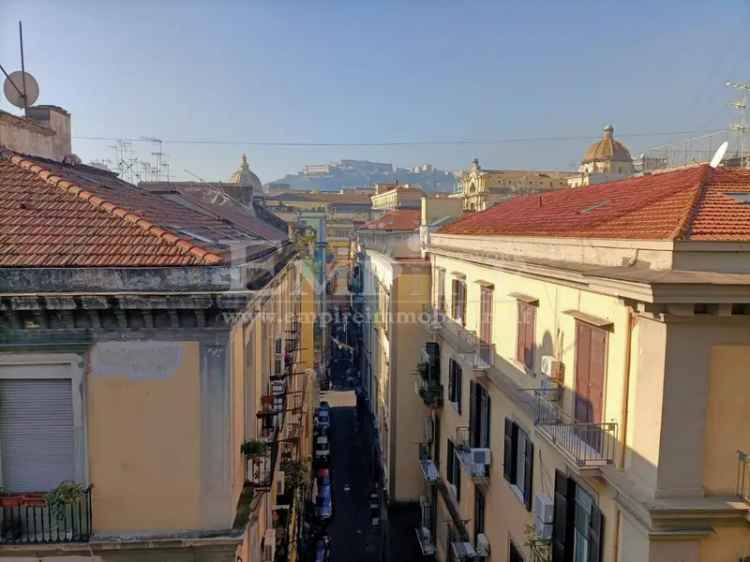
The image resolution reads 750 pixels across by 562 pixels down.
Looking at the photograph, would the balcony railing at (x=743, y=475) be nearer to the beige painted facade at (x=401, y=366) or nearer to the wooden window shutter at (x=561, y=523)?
the wooden window shutter at (x=561, y=523)

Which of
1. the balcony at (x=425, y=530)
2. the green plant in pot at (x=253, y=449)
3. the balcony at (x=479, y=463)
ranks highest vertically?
the green plant in pot at (x=253, y=449)

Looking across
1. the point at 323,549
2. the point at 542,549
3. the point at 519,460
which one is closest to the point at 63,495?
the point at 542,549

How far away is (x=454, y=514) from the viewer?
1781cm

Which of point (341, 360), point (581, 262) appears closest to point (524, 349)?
point (581, 262)

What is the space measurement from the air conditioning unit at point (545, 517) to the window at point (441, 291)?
10104 millimetres

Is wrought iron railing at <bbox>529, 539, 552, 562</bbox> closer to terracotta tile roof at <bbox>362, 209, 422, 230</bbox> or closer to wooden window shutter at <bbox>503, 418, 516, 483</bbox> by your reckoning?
wooden window shutter at <bbox>503, 418, 516, 483</bbox>

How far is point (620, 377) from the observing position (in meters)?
8.12

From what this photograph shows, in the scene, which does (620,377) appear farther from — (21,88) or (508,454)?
(21,88)

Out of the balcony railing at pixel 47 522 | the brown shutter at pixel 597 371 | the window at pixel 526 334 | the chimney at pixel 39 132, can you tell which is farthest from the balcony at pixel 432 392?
the balcony railing at pixel 47 522

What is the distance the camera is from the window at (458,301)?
17.4 meters

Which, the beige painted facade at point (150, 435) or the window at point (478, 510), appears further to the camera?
the window at point (478, 510)

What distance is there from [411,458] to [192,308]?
18372 millimetres

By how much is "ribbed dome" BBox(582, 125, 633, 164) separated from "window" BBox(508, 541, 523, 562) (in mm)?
40641

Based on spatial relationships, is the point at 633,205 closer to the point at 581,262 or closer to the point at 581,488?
the point at 581,262
